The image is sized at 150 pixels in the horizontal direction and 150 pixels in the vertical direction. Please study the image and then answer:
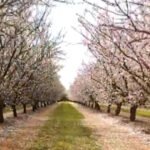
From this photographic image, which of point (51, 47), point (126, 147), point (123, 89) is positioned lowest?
point (126, 147)

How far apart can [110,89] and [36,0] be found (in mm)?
A: 23785

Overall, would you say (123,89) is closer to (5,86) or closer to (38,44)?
(38,44)

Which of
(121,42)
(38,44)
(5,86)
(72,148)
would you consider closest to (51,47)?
(38,44)

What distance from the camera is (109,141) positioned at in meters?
22.3

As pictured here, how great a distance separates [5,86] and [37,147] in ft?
30.7

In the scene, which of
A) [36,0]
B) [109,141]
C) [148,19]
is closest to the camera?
[36,0]

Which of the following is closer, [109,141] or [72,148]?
[72,148]

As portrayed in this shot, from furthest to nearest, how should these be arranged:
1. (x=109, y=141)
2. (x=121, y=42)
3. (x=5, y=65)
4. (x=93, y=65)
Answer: (x=93, y=65), (x=5, y=65), (x=109, y=141), (x=121, y=42)

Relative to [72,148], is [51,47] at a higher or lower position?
higher

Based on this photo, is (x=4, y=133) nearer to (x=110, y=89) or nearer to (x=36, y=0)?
(x=110, y=89)

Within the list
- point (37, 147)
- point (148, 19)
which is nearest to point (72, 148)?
point (37, 147)

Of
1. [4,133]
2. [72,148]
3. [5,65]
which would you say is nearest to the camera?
[72,148]

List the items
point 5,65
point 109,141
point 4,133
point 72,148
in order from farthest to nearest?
point 5,65 → point 4,133 → point 109,141 → point 72,148

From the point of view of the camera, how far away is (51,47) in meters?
31.7
